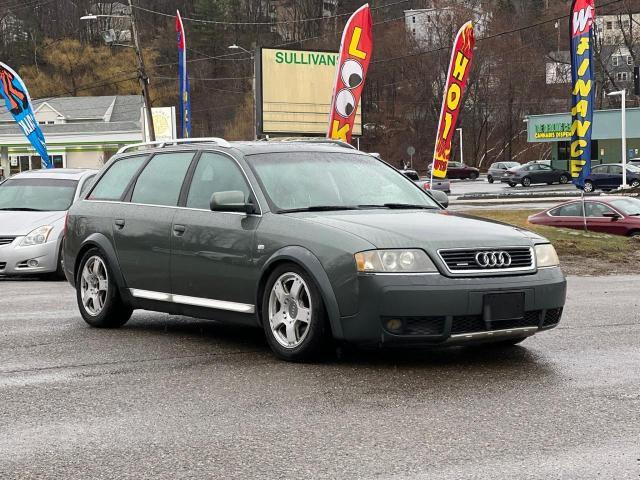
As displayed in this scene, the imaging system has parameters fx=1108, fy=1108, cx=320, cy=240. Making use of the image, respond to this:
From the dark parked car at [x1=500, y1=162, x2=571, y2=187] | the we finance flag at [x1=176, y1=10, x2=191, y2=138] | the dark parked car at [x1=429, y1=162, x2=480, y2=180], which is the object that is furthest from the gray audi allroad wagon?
the dark parked car at [x1=429, y1=162, x2=480, y2=180]

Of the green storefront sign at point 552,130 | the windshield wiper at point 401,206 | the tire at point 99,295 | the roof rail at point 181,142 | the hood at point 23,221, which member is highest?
the green storefront sign at point 552,130

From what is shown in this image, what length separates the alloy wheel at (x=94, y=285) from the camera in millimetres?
9672

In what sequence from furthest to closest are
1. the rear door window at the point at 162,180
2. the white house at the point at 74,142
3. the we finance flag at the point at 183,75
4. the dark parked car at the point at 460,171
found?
the dark parked car at the point at 460,171 < the white house at the point at 74,142 < the we finance flag at the point at 183,75 < the rear door window at the point at 162,180

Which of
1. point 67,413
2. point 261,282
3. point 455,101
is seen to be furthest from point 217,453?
point 455,101

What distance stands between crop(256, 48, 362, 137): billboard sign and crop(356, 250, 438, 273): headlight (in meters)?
35.1

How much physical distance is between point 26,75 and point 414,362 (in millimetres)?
103812

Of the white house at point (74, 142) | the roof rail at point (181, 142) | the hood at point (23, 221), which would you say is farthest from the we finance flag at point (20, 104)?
the white house at point (74, 142)

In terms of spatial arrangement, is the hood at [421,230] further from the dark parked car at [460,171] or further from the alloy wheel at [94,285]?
the dark parked car at [460,171]

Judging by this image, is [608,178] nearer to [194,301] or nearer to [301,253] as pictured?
[194,301]

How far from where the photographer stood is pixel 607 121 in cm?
7438

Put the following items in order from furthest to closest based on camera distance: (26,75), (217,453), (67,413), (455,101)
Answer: (26,75), (455,101), (67,413), (217,453)

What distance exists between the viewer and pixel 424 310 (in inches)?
280

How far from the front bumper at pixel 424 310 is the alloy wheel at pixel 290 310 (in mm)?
410

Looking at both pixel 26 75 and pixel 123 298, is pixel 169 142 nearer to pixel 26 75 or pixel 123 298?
pixel 123 298
